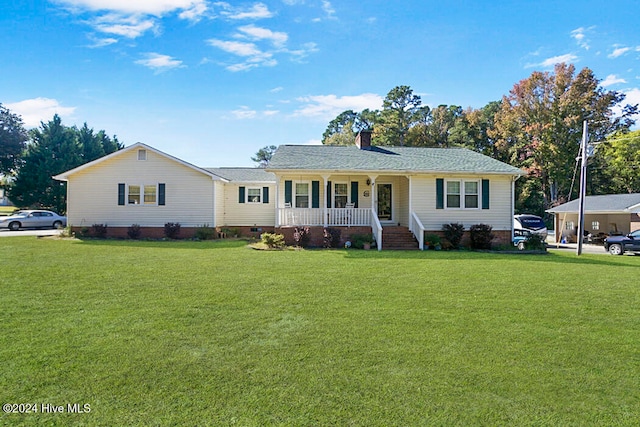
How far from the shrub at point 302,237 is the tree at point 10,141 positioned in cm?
4119

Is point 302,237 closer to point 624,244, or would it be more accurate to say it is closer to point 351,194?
point 351,194

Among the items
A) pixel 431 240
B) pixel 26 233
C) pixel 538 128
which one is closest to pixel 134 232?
pixel 26 233

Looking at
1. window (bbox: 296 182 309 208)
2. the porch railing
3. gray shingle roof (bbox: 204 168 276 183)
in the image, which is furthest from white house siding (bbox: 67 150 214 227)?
the porch railing

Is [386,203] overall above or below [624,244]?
above

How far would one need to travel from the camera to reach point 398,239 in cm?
1647

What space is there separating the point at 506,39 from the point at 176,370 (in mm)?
18246

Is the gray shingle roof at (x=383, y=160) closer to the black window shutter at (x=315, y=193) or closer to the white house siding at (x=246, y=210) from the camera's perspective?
the black window shutter at (x=315, y=193)

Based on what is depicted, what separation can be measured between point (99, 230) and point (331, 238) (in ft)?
39.0

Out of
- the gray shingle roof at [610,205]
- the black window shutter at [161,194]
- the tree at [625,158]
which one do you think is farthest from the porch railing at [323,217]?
the tree at [625,158]

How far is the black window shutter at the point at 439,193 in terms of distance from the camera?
17.3 m

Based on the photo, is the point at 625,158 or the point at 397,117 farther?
the point at 397,117

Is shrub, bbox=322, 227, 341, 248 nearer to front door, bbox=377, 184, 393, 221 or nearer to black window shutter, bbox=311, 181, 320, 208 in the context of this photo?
black window shutter, bbox=311, 181, 320, 208

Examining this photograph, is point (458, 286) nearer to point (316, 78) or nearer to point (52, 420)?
point (52, 420)

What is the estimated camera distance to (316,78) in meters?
18.2
